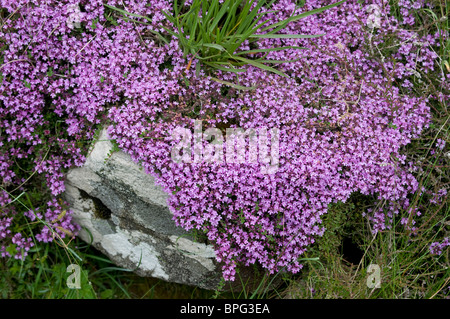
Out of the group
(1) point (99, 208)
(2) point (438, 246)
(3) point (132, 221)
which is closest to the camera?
(2) point (438, 246)

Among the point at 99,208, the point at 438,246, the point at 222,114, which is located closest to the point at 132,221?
the point at 99,208

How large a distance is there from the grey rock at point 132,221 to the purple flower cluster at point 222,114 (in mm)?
174

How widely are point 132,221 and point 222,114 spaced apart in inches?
51.2

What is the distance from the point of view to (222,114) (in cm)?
320

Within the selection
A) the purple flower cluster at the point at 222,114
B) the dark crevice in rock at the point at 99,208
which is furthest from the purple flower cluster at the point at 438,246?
the dark crevice in rock at the point at 99,208

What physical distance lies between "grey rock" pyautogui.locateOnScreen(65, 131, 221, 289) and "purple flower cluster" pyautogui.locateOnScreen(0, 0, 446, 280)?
174 mm

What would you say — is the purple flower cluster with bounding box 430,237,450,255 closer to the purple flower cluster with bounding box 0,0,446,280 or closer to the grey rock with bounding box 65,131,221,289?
the purple flower cluster with bounding box 0,0,446,280

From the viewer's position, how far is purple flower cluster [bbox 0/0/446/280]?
311cm

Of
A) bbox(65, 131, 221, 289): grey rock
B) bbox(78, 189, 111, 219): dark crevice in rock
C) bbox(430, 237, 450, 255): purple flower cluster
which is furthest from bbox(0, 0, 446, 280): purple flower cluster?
bbox(430, 237, 450, 255): purple flower cluster

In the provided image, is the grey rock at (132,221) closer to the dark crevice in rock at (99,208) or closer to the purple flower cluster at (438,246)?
the dark crevice in rock at (99,208)

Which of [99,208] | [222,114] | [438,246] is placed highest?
[222,114]

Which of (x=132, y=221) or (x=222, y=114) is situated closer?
(x=222, y=114)

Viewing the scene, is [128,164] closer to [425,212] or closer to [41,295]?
[41,295]

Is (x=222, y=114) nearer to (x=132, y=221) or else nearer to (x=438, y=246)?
(x=132, y=221)
